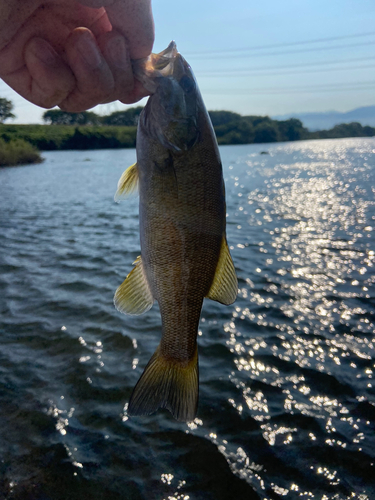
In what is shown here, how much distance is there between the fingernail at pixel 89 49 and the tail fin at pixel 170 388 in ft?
6.33

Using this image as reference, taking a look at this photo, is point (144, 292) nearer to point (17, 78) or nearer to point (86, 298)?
point (17, 78)

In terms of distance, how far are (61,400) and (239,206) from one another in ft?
50.1

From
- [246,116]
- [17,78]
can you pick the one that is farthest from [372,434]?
[246,116]

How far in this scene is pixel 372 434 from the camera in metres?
4.48

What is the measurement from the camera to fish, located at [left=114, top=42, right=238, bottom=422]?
6.97 ft

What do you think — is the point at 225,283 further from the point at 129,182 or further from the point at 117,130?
the point at 117,130

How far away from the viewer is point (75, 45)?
2193 mm

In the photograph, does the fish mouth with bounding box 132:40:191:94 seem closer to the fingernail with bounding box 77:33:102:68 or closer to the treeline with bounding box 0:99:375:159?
the fingernail with bounding box 77:33:102:68

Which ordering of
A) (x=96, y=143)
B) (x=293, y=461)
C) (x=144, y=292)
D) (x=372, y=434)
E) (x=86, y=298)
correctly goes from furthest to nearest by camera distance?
(x=96, y=143)
(x=86, y=298)
(x=372, y=434)
(x=293, y=461)
(x=144, y=292)

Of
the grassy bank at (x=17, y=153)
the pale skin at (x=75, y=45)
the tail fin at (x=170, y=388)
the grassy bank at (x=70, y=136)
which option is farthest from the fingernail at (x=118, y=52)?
the grassy bank at (x=17, y=153)

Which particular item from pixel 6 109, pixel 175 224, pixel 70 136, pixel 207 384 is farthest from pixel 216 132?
pixel 175 224

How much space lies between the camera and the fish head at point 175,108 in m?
2.10

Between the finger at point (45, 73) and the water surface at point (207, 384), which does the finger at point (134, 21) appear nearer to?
the finger at point (45, 73)

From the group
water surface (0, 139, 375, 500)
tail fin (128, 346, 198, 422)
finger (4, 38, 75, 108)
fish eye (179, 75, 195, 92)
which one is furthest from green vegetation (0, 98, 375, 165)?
tail fin (128, 346, 198, 422)
